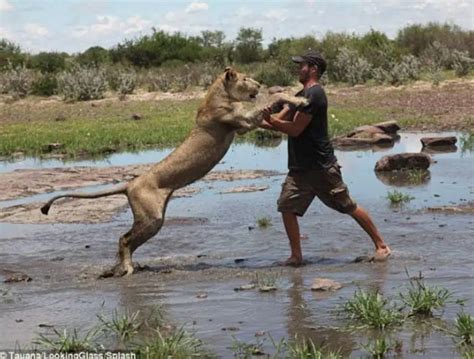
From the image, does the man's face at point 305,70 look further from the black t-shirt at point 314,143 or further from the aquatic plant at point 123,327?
the aquatic plant at point 123,327

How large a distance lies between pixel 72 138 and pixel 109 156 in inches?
98.7

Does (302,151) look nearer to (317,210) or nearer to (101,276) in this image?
(101,276)

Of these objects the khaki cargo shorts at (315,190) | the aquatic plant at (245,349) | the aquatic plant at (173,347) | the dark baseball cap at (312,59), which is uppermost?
the dark baseball cap at (312,59)

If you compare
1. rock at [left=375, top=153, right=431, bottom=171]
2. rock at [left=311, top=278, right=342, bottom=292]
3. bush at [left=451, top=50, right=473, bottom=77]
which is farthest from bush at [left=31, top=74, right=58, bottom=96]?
rock at [left=311, top=278, right=342, bottom=292]

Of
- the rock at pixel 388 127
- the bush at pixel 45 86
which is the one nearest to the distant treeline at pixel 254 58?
the bush at pixel 45 86

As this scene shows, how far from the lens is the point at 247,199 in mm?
13266

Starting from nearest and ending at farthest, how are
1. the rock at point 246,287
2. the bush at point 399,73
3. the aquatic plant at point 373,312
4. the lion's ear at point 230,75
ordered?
the aquatic plant at point 373,312 < the rock at point 246,287 < the lion's ear at point 230,75 < the bush at point 399,73

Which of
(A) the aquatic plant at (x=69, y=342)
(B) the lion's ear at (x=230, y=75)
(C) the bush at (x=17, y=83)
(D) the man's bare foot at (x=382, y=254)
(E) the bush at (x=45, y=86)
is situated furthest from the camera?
(C) the bush at (x=17, y=83)

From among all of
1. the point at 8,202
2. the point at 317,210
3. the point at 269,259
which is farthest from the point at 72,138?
the point at 269,259

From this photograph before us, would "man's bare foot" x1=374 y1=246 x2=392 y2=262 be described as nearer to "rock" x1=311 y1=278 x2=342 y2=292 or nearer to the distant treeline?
"rock" x1=311 y1=278 x2=342 y2=292

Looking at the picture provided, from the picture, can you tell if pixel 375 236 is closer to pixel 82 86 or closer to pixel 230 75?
pixel 230 75

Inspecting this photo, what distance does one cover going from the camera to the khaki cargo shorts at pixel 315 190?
8.93 meters

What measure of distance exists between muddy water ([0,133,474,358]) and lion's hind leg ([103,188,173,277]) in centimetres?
20

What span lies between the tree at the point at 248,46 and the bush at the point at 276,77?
60.1ft
